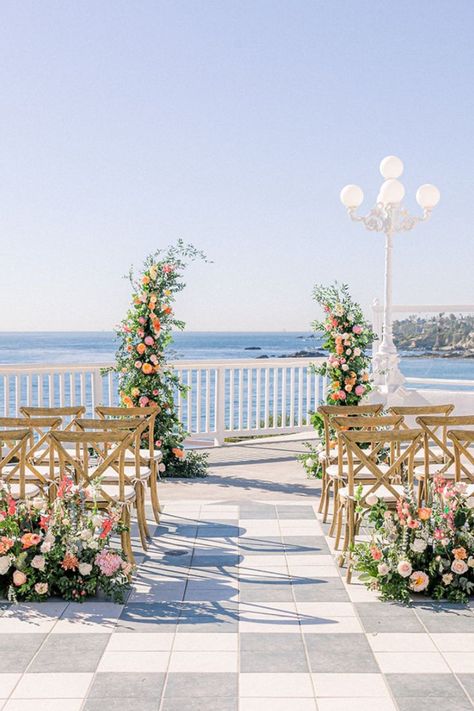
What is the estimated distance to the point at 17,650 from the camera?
3.55 m

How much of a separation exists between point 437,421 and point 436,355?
5.13 metres

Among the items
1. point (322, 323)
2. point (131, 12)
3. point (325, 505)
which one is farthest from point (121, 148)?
point (325, 505)

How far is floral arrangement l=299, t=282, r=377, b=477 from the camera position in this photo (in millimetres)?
7441

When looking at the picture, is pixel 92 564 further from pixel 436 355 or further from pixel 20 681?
pixel 436 355

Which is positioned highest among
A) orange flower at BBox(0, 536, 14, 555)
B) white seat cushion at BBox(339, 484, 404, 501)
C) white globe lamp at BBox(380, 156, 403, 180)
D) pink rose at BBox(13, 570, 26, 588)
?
white globe lamp at BBox(380, 156, 403, 180)

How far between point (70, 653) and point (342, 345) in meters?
4.51

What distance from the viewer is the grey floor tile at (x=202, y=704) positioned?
2998 mm

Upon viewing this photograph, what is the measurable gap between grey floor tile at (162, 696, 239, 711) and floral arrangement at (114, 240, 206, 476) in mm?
4643

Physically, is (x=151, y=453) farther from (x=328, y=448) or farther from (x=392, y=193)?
(x=392, y=193)

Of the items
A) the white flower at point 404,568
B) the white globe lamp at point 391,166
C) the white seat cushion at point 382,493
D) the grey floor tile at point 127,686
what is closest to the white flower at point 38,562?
the grey floor tile at point 127,686

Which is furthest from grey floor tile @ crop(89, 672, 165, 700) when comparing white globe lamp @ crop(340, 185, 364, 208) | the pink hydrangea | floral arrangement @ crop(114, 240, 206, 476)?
white globe lamp @ crop(340, 185, 364, 208)

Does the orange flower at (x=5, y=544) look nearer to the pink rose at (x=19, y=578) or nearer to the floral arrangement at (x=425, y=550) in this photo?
the pink rose at (x=19, y=578)

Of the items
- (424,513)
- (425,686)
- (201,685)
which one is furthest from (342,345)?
(201,685)

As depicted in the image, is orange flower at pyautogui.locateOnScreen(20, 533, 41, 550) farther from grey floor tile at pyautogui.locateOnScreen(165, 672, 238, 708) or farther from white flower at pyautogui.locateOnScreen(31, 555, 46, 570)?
grey floor tile at pyautogui.locateOnScreen(165, 672, 238, 708)
